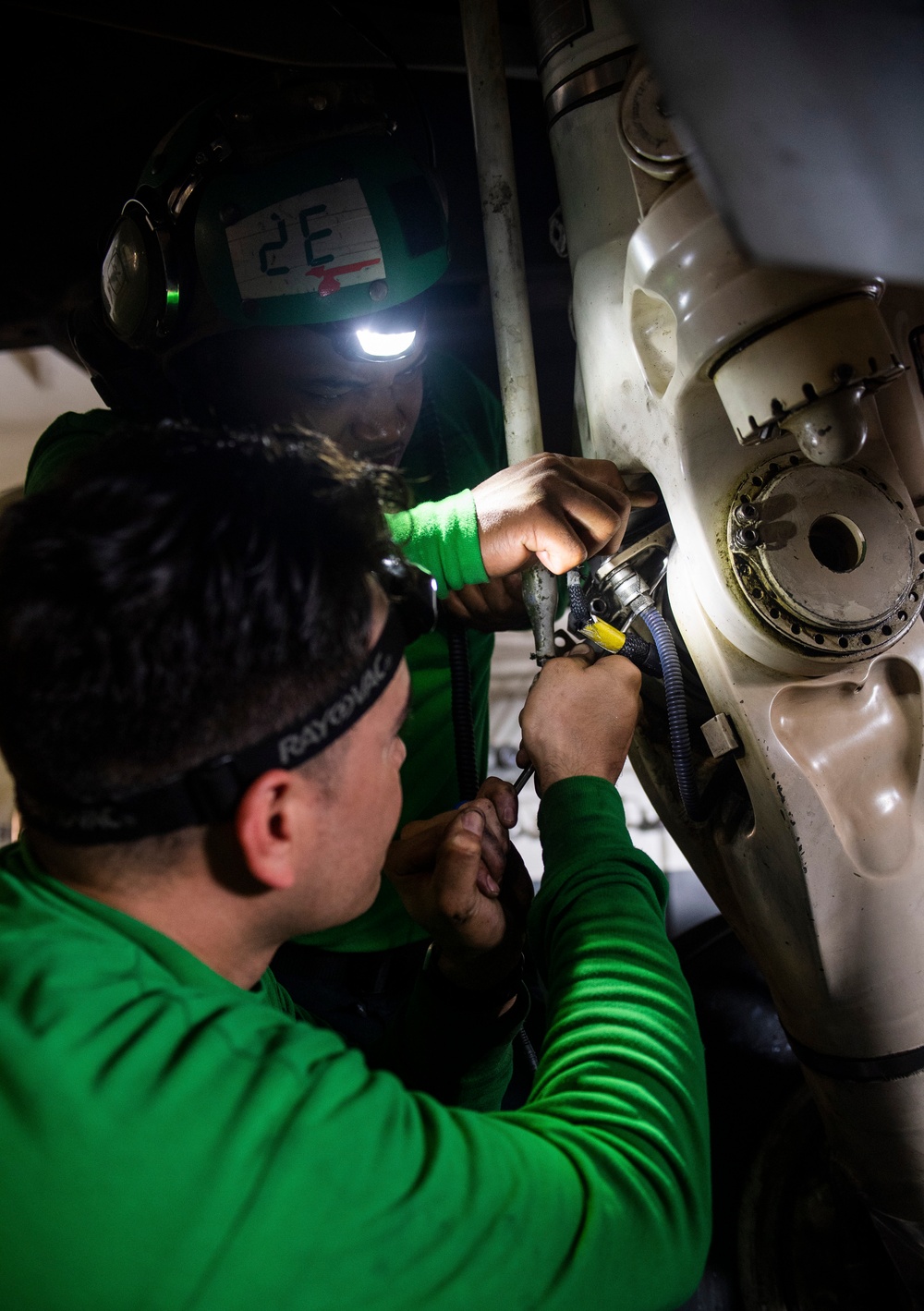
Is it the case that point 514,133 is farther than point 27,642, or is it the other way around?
point 514,133

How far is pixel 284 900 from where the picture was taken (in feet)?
2.49

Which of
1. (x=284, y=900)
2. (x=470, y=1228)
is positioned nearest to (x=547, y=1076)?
(x=470, y=1228)

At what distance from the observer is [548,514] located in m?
1.04

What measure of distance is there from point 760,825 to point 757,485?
1.36 feet

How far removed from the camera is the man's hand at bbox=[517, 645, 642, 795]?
3.28ft

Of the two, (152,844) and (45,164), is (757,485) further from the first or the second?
(45,164)

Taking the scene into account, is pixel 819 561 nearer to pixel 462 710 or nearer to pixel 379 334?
pixel 462 710

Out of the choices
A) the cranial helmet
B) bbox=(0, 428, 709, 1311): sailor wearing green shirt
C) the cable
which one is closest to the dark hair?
bbox=(0, 428, 709, 1311): sailor wearing green shirt

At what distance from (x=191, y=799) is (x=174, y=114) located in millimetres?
1640

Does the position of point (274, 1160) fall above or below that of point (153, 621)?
below

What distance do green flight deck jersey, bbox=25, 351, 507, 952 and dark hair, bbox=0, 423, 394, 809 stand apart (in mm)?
571

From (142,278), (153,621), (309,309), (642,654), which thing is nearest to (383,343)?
(309,309)

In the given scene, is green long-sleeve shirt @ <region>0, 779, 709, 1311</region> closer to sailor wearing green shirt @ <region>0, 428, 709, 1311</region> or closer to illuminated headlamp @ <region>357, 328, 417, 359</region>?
sailor wearing green shirt @ <region>0, 428, 709, 1311</region>

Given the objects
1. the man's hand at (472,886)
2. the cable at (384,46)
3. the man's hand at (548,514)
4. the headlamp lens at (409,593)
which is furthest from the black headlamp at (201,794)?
the cable at (384,46)
